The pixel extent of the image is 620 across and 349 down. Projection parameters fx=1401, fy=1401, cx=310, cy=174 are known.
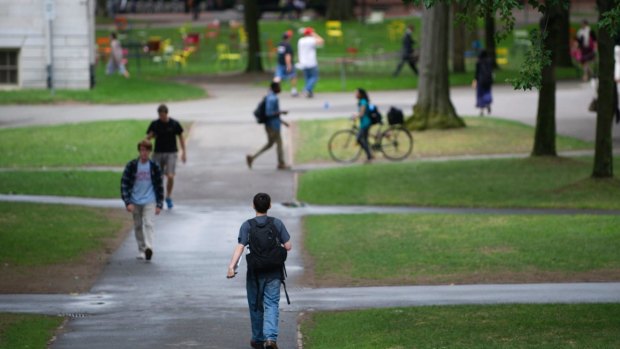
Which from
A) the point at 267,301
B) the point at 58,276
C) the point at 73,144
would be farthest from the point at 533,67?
the point at 73,144

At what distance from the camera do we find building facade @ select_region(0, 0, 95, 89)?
42.7 m

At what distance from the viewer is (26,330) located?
1379cm

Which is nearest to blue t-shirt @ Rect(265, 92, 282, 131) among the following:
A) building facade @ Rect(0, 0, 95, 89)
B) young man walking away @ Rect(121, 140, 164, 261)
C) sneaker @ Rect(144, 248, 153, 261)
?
young man walking away @ Rect(121, 140, 164, 261)

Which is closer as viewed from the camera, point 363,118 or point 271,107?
point 271,107

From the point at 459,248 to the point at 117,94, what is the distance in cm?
2469

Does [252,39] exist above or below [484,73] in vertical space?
above

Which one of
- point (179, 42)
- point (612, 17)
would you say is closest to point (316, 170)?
point (612, 17)

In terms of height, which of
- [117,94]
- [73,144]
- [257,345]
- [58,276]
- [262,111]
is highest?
[262,111]

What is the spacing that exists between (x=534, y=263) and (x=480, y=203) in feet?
19.7

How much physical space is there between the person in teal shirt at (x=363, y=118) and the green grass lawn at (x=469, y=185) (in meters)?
0.93

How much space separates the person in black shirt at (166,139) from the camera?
75.5 ft

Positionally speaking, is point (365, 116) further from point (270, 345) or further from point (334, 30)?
point (334, 30)

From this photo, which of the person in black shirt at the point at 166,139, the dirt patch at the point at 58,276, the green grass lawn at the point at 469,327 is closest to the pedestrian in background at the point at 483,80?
the person in black shirt at the point at 166,139

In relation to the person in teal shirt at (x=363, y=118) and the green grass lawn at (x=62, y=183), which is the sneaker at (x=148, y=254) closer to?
the green grass lawn at (x=62, y=183)
